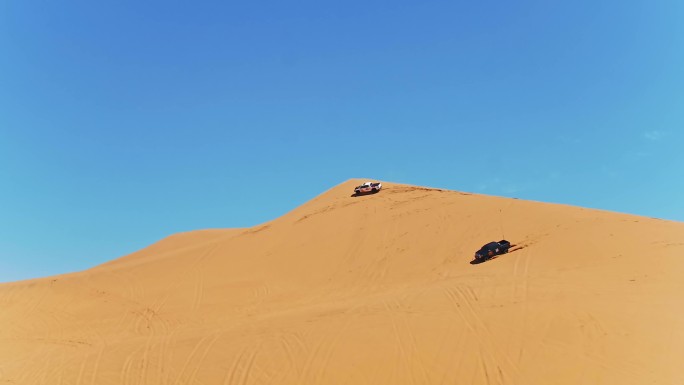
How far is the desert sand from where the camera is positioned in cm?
1384

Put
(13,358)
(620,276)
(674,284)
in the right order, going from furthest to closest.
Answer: (13,358), (620,276), (674,284)

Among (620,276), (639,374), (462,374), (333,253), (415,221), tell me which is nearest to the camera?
(639,374)

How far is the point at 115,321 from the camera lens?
23500mm

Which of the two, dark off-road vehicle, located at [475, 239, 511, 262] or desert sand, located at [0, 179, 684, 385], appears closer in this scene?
desert sand, located at [0, 179, 684, 385]

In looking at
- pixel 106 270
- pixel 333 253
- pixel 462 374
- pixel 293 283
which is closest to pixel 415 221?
pixel 333 253

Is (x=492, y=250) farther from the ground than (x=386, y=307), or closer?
farther from the ground

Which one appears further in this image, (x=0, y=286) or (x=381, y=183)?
(x=381, y=183)

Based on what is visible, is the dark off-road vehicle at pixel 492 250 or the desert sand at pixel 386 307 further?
the dark off-road vehicle at pixel 492 250

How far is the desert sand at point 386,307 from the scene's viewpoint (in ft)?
45.4

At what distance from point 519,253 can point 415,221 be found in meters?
9.31

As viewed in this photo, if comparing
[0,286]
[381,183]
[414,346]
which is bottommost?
[414,346]

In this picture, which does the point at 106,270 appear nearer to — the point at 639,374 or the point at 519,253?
the point at 519,253

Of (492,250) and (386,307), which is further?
(492,250)

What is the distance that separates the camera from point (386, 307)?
1805cm
